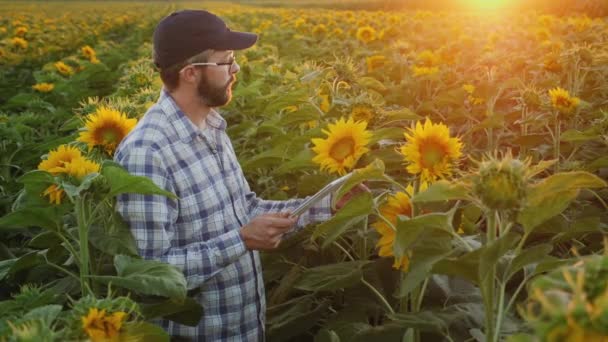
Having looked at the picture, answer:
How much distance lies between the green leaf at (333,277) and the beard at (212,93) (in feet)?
2.42

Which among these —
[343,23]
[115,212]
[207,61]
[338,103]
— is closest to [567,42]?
[338,103]

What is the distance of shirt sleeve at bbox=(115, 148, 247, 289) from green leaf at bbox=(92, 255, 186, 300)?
1.81ft

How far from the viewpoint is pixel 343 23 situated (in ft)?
45.8

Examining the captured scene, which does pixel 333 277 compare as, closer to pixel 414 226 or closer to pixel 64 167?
pixel 414 226

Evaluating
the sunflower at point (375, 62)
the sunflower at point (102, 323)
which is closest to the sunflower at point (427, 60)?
the sunflower at point (375, 62)

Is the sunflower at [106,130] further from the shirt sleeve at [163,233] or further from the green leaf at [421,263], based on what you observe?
the green leaf at [421,263]

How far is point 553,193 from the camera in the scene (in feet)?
4.78

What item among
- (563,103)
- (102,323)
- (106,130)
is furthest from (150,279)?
(563,103)

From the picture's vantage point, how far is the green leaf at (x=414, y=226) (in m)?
1.50

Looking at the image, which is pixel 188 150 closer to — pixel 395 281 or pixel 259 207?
pixel 259 207

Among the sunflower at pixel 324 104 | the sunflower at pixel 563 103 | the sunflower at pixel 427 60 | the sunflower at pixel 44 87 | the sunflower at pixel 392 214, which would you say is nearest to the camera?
the sunflower at pixel 392 214

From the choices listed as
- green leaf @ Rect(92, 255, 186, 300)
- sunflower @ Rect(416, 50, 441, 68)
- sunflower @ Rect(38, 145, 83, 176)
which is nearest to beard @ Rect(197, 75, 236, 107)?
sunflower @ Rect(38, 145, 83, 176)

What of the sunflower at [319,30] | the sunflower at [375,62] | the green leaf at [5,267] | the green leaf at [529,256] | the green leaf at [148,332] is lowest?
the sunflower at [319,30]

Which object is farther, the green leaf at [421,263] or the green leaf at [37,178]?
the green leaf at [37,178]
